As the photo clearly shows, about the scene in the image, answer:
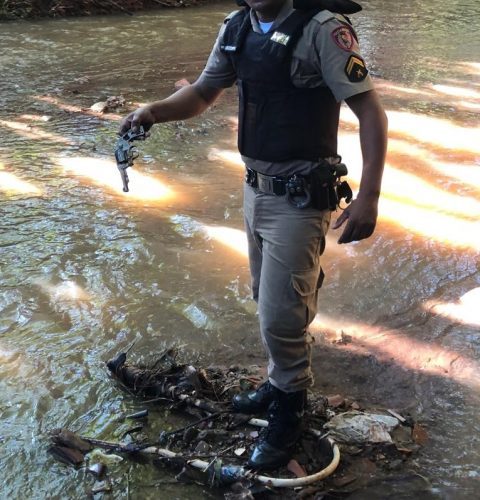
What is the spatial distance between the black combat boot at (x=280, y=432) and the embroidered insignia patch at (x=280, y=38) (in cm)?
145

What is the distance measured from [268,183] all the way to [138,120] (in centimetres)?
69

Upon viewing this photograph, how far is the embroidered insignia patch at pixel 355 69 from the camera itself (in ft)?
7.05

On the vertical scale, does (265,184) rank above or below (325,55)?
below

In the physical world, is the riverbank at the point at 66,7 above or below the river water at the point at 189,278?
Answer: below

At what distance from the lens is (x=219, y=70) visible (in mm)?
2664

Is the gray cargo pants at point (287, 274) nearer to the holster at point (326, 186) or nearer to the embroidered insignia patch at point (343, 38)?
the holster at point (326, 186)

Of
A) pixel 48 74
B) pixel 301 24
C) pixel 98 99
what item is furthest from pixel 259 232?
pixel 48 74

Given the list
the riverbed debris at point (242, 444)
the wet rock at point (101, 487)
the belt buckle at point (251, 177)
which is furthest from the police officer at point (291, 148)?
the wet rock at point (101, 487)

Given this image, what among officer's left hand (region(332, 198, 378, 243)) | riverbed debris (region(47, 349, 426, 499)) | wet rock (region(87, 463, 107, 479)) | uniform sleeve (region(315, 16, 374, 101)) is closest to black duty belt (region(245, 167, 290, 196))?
officer's left hand (region(332, 198, 378, 243))

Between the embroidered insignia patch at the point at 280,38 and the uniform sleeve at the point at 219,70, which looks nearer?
the embroidered insignia patch at the point at 280,38

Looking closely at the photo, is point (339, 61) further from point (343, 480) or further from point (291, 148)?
point (343, 480)

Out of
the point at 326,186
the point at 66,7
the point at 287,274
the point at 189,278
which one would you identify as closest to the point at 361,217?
the point at 326,186

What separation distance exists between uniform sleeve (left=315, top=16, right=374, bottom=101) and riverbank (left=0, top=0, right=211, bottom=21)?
1387 centimetres

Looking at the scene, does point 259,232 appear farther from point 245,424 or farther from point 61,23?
point 61,23
